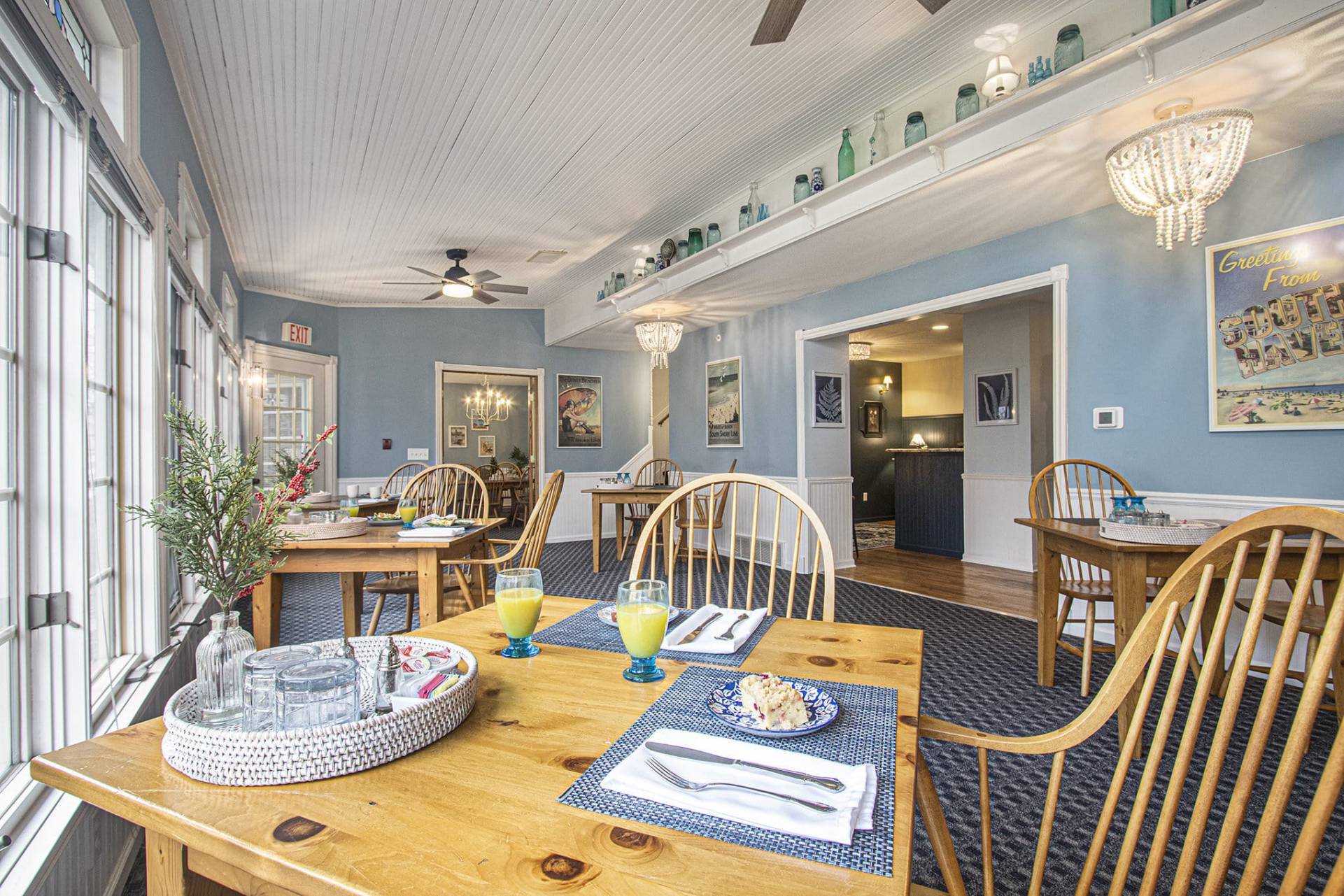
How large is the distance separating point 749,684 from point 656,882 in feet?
1.11

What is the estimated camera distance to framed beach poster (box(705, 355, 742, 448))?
6184 mm

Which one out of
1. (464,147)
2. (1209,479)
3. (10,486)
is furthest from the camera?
(464,147)

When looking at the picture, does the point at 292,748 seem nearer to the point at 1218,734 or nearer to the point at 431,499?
the point at 1218,734

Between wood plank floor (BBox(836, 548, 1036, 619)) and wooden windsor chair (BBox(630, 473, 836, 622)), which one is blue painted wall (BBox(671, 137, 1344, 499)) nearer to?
wood plank floor (BBox(836, 548, 1036, 619))

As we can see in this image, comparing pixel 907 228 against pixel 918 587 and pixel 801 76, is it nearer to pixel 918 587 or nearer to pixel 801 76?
pixel 801 76

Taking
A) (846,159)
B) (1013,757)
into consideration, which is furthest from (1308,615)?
(846,159)

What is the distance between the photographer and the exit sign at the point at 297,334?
20.5 feet

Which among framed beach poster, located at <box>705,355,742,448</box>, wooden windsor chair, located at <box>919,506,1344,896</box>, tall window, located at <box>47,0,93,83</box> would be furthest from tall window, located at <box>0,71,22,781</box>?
framed beach poster, located at <box>705,355,742,448</box>

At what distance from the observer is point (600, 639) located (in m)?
1.19

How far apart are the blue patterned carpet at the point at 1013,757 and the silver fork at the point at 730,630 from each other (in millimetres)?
809

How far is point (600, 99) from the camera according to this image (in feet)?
10.3

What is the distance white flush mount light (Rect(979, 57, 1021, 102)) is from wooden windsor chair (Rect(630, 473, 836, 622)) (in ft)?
6.29

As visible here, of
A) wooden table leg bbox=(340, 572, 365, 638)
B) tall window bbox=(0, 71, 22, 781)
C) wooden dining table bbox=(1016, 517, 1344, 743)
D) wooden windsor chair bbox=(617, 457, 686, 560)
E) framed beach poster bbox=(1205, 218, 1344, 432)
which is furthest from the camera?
wooden windsor chair bbox=(617, 457, 686, 560)

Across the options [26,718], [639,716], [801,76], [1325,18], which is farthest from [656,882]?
[801,76]
